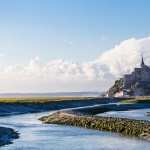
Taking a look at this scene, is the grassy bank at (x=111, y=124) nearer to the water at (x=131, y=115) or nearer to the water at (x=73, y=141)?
the water at (x=73, y=141)

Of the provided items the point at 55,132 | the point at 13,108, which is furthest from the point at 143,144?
the point at 13,108

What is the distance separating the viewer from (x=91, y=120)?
254ft

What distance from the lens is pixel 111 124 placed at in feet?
230

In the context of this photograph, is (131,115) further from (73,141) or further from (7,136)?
(73,141)

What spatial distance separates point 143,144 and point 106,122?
19531 mm

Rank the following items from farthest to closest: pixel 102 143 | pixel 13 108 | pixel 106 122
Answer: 1. pixel 13 108
2. pixel 106 122
3. pixel 102 143

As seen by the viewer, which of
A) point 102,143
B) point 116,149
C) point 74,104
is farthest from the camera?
point 74,104

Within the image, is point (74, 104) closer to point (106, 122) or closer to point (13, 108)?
point (13, 108)

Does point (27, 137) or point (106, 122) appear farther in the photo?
point (106, 122)

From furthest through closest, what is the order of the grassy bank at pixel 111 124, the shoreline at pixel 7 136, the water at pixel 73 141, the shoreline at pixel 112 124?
the grassy bank at pixel 111 124 < the shoreline at pixel 112 124 < the shoreline at pixel 7 136 < the water at pixel 73 141

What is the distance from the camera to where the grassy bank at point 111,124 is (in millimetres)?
61388

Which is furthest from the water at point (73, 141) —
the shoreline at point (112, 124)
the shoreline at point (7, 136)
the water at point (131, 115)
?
the water at point (131, 115)

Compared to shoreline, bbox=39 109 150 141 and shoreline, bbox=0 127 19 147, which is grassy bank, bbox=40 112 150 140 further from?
shoreline, bbox=0 127 19 147

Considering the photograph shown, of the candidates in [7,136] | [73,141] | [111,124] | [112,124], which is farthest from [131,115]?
[73,141]
